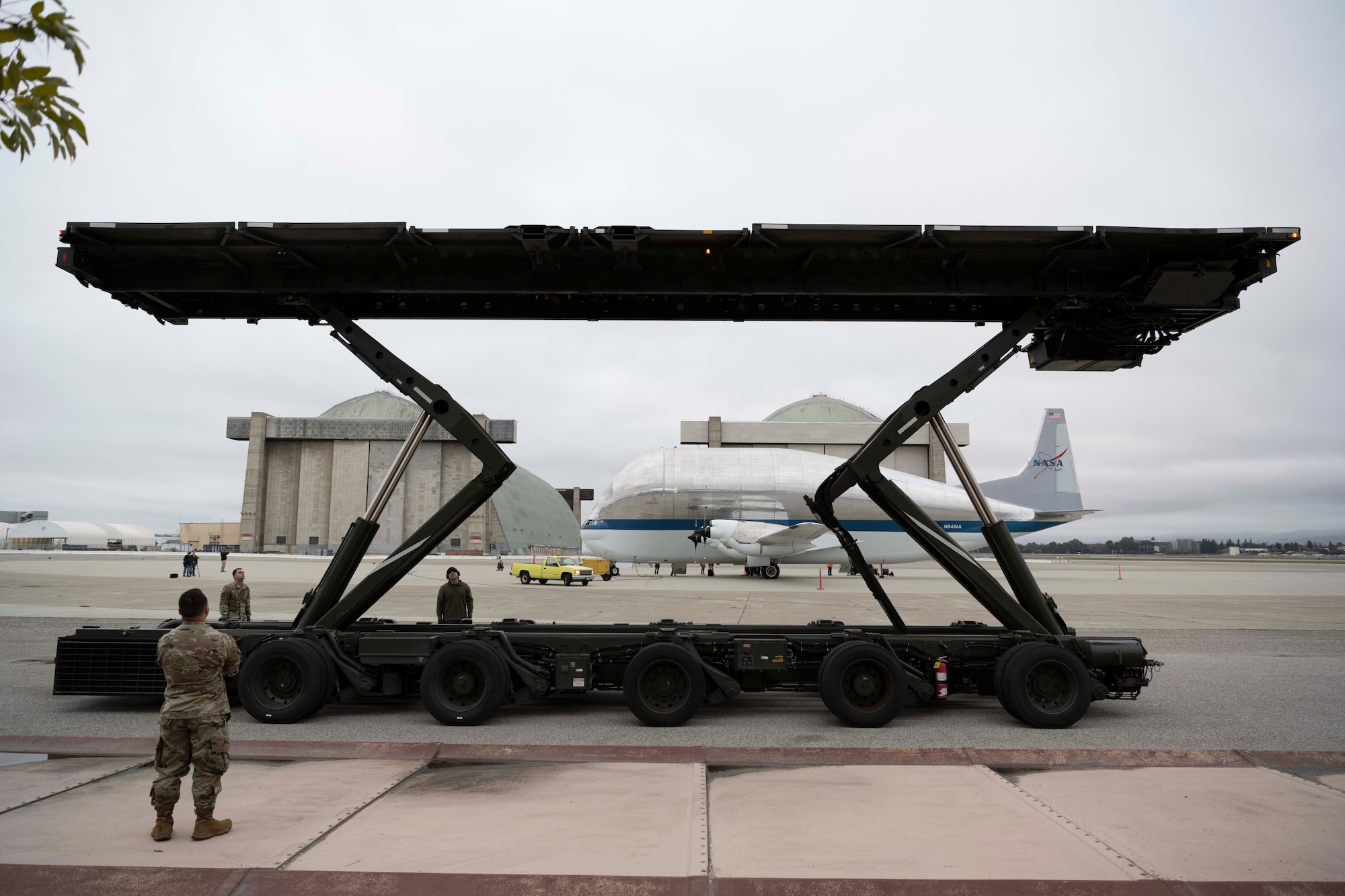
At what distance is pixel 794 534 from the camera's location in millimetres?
37406

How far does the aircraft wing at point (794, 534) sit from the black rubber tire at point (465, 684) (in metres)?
29.4

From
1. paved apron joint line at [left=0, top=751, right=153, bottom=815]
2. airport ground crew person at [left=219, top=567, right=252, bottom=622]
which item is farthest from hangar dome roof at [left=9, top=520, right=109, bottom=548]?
paved apron joint line at [left=0, top=751, right=153, bottom=815]

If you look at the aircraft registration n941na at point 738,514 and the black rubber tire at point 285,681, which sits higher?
the aircraft registration n941na at point 738,514

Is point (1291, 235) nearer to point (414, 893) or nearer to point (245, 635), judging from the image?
point (414, 893)

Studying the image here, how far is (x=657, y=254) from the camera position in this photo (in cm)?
871

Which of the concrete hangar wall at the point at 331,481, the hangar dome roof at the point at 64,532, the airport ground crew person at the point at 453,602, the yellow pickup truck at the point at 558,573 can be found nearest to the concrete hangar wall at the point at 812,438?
the concrete hangar wall at the point at 331,481

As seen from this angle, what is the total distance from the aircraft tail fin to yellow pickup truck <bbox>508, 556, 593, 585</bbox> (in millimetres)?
24243

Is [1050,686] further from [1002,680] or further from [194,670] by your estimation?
[194,670]

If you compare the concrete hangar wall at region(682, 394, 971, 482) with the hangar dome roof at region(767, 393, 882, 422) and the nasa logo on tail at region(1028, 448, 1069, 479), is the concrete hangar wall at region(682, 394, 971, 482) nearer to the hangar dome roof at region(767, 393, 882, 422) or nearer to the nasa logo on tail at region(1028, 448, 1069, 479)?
the hangar dome roof at region(767, 393, 882, 422)

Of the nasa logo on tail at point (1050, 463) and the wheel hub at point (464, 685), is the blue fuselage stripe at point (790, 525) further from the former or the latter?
the wheel hub at point (464, 685)

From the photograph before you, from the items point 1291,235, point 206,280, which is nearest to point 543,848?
point 206,280

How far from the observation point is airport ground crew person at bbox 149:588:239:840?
4.50 metres

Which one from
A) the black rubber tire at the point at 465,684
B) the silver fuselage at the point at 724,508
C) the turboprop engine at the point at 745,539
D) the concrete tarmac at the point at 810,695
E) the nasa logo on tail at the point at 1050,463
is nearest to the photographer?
the concrete tarmac at the point at 810,695

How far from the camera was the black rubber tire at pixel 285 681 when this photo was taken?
7.71 meters
